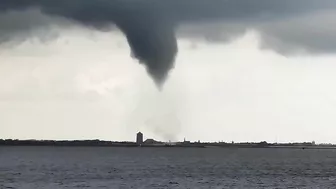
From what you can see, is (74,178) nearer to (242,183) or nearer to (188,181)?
(188,181)

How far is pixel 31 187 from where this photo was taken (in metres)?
101

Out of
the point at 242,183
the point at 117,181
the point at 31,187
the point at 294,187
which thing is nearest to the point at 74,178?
the point at 117,181

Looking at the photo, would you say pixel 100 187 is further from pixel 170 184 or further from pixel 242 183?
pixel 242 183

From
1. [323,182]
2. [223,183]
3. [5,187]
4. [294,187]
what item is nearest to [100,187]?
[5,187]

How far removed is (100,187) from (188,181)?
1874 cm

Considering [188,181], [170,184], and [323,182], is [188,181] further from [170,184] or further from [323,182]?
[323,182]

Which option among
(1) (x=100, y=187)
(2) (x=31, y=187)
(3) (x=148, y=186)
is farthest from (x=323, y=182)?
(2) (x=31, y=187)

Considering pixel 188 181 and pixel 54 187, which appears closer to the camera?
pixel 54 187

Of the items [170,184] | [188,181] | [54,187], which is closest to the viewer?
[54,187]

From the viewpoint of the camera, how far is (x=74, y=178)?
11975 centimetres

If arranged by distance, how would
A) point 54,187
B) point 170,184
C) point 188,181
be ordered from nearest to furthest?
point 54,187, point 170,184, point 188,181

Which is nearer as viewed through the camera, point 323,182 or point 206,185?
point 206,185

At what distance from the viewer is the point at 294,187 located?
104000 mm

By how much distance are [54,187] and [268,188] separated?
29.9 meters
